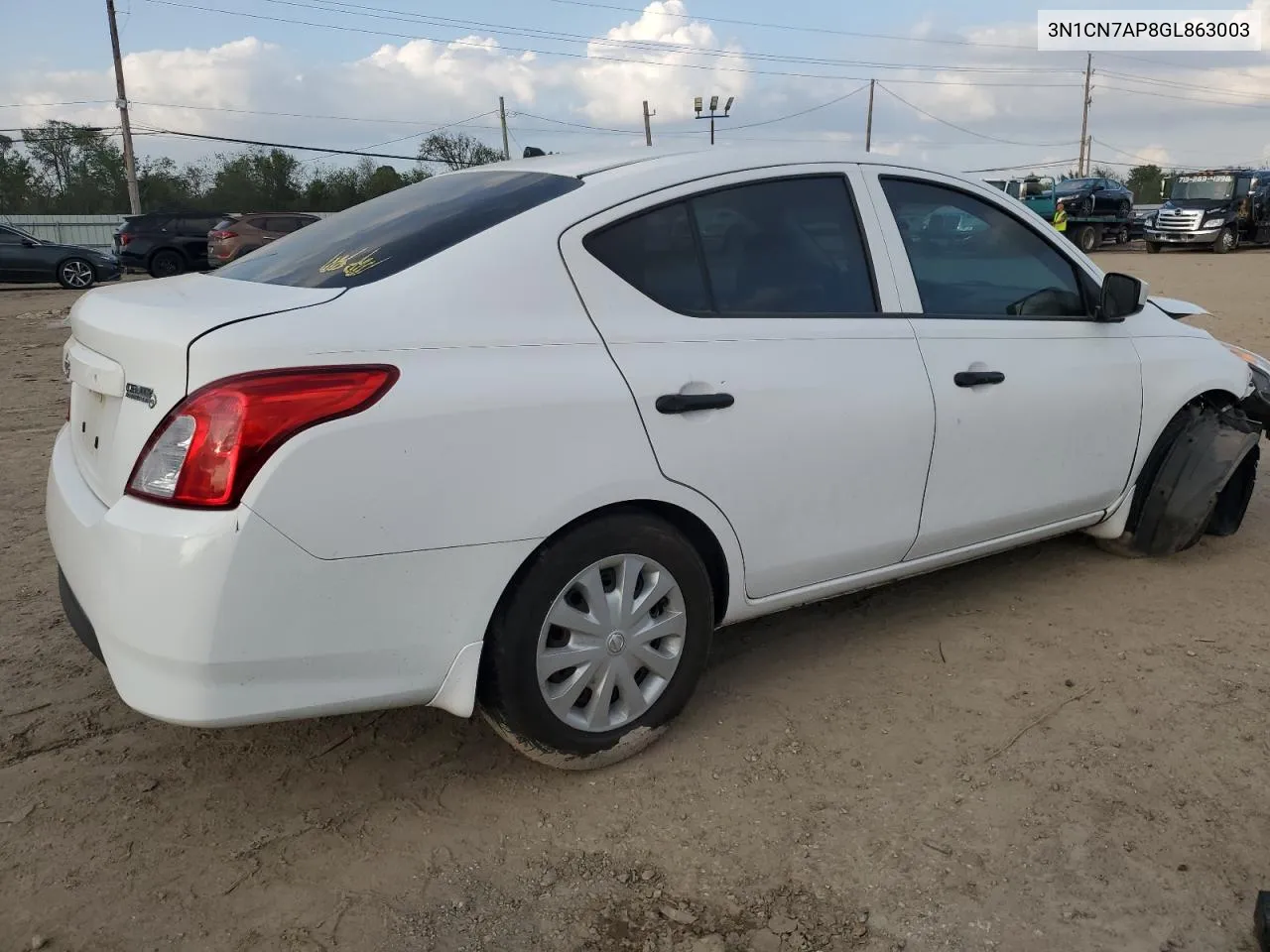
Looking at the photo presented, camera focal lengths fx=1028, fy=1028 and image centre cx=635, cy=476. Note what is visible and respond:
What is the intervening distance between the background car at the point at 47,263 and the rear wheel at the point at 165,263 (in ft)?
7.38

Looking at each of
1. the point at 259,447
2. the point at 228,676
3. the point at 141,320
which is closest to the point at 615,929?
the point at 228,676

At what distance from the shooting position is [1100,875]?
2.35 meters

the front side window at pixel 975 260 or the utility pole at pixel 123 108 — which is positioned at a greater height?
the utility pole at pixel 123 108

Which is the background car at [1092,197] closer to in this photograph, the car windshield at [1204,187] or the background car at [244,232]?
the car windshield at [1204,187]

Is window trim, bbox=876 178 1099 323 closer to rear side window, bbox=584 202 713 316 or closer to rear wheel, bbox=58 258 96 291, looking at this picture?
rear side window, bbox=584 202 713 316

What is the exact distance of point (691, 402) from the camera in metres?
2.66

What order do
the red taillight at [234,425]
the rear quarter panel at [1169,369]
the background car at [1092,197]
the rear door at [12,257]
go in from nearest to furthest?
the red taillight at [234,425] < the rear quarter panel at [1169,369] < the rear door at [12,257] < the background car at [1092,197]

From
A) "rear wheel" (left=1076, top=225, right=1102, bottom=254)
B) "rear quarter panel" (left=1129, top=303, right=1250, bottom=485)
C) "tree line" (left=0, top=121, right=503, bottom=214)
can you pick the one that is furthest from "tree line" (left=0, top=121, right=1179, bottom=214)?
"rear quarter panel" (left=1129, top=303, right=1250, bottom=485)

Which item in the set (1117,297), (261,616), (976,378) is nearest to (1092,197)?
(1117,297)

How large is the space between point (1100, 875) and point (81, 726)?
2768mm

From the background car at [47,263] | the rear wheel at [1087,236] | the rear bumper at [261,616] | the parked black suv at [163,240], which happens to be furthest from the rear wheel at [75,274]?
the rear wheel at [1087,236]

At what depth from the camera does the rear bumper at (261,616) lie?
6.96ft

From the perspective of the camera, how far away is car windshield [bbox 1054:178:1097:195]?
1212 inches

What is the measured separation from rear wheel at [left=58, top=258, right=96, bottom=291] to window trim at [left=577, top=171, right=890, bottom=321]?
2096 cm
